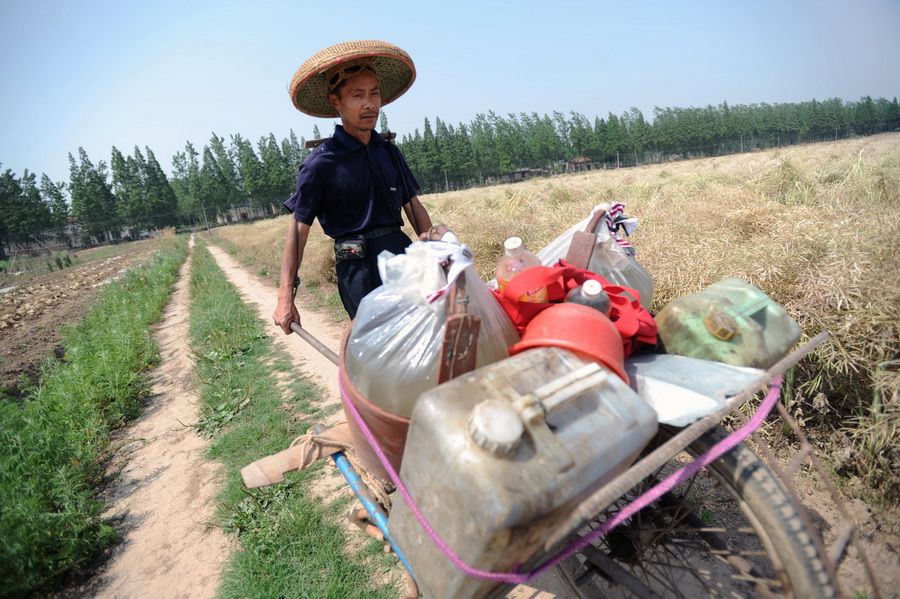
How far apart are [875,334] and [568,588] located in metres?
2.09

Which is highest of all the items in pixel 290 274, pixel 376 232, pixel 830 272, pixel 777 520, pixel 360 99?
pixel 360 99

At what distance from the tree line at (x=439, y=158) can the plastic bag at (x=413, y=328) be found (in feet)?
162

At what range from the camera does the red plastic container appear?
1.06 metres

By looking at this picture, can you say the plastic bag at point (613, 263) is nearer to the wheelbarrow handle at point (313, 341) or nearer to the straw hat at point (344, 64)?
the wheelbarrow handle at point (313, 341)

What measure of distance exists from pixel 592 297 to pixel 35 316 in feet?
53.4

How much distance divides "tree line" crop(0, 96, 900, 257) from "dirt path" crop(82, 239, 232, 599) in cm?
4686

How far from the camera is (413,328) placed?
1.17m

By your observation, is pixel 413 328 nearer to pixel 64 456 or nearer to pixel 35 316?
pixel 64 456

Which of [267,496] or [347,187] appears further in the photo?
[267,496]

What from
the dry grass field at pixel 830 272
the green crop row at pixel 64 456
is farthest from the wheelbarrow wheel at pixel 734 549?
the green crop row at pixel 64 456

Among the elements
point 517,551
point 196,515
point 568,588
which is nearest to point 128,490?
point 196,515

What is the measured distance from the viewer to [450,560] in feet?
3.04

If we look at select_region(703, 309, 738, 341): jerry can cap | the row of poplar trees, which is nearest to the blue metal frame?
select_region(703, 309, 738, 341): jerry can cap

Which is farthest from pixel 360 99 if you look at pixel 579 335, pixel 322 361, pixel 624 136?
pixel 624 136
